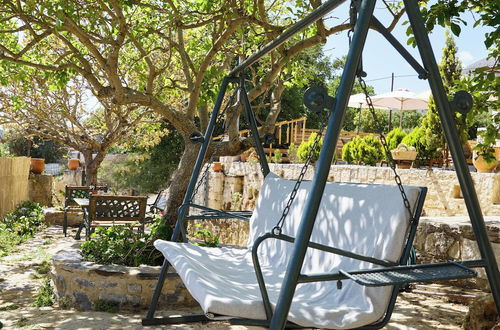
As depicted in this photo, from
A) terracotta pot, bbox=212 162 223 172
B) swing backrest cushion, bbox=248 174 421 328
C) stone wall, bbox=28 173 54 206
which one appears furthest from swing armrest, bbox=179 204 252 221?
stone wall, bbox=28 173 54 206

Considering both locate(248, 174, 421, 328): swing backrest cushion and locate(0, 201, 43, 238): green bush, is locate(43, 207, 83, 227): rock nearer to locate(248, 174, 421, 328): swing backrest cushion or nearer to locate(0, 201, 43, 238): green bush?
locate(0, 201, 43, 238): green bush

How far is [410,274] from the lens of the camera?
170cm

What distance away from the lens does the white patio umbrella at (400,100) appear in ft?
40.1

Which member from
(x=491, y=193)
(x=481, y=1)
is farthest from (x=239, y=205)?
(x=481, y=1)

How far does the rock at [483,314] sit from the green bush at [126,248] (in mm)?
2446

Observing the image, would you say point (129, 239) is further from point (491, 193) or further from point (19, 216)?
point (19, 216)

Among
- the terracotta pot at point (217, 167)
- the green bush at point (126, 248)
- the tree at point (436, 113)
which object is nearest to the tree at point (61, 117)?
the terracotta pot at point (217, 167)

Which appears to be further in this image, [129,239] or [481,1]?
[129,239]

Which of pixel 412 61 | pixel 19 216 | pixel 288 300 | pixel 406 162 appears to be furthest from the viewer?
pixel 19 216

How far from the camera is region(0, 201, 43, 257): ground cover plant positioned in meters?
7.22

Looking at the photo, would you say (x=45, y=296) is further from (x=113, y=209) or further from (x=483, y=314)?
(x=483, y=314)

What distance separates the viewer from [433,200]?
7.37 meters

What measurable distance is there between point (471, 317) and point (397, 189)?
1.39 m

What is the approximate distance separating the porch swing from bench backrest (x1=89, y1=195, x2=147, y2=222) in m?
4.28
